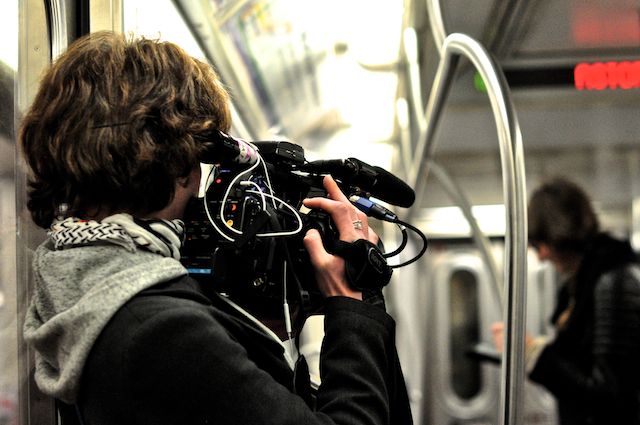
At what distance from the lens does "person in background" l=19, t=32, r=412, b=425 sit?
2.64 ft

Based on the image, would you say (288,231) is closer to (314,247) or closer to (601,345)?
(314,247)

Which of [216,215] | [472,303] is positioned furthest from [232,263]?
[472,303]

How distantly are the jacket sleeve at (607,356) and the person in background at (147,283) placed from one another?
1547 mm

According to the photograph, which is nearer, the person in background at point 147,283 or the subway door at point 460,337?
the person in background at point 147,283

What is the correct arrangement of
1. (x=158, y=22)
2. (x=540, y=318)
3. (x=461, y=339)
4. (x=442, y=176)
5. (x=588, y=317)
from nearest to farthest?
(x=158, y=22)
(x=588, y=317)
(x=442, y=176)
(x=540, y=318)
(x=461, y=339)

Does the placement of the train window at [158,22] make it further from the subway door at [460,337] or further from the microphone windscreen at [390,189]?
the subway door at [460,337]

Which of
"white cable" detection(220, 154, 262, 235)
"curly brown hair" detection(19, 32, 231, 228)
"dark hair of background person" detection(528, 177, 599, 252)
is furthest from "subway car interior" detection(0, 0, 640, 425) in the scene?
"white cable" detection(220, 154, 262, 235)

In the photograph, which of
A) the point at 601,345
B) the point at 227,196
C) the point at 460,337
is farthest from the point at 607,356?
the point at 460,337

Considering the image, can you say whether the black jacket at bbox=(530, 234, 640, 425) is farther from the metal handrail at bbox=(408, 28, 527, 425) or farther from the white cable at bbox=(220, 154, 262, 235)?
the white cable at bbox=(220, 154, 262, 235)

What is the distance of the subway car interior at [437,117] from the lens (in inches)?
49.6

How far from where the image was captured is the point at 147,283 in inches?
32.6

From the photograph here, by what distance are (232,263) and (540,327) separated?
4818mm

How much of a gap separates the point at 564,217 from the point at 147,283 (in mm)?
2045

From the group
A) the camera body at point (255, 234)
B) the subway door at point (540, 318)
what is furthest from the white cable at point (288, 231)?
the subway door at point (540, 318)
